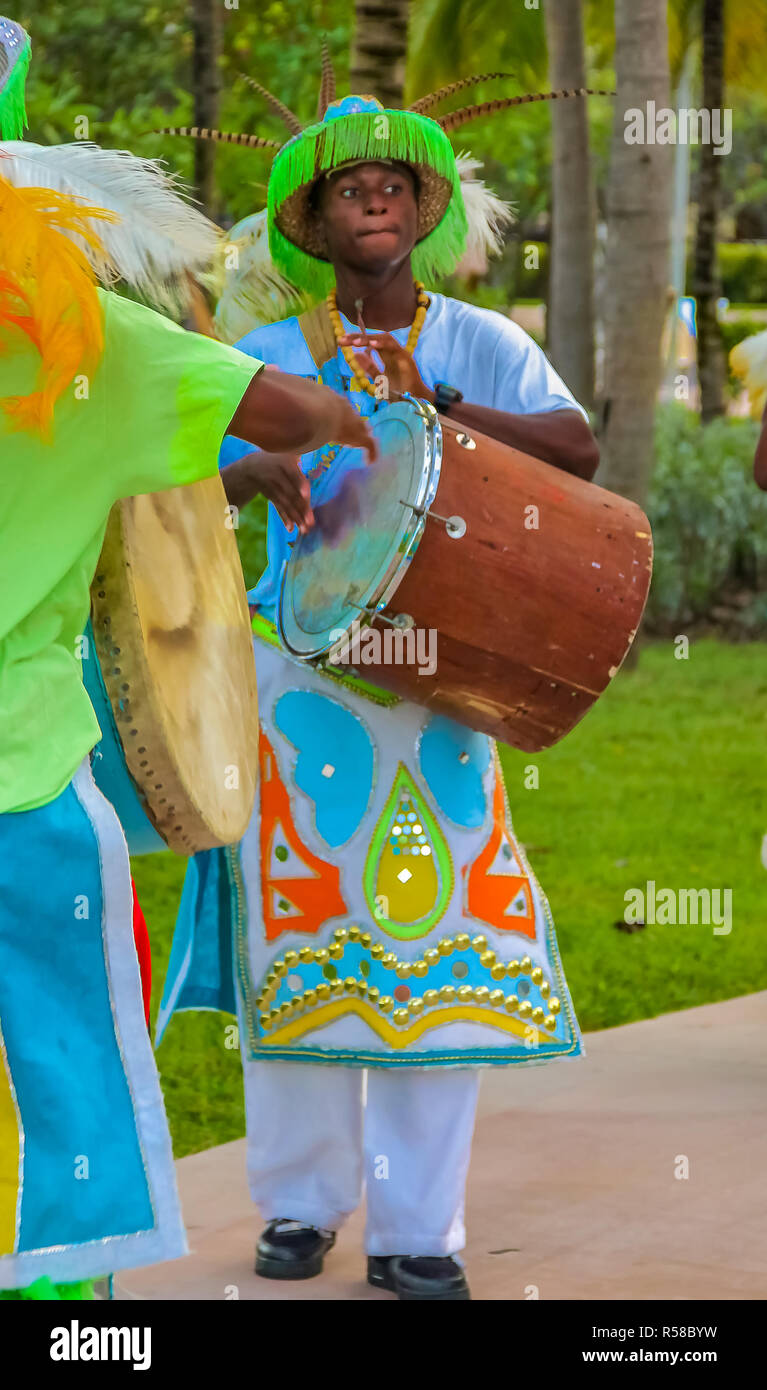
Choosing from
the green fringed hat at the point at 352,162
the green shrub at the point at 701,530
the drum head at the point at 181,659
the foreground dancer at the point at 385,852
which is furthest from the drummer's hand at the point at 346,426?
the green shrub at the point at 701,530

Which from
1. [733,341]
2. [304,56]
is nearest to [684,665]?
[304,56]

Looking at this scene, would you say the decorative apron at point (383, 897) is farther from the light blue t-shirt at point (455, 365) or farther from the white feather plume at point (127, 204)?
the white feather plume at point (127, 204)

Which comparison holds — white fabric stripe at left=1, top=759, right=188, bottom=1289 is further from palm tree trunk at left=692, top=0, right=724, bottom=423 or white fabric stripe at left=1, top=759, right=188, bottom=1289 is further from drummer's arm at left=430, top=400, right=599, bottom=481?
palm tree trunk at left=692, top=0, right=724, bottom=423

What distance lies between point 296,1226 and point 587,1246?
59 centimetres

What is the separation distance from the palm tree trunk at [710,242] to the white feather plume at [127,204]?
14635mm

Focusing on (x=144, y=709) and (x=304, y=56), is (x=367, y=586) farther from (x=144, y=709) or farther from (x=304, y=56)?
(x=304, y=56)

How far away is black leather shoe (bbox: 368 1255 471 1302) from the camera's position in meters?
3.58

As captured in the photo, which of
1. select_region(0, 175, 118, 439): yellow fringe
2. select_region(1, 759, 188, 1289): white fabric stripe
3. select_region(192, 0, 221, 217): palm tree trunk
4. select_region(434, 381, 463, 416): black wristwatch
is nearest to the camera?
select_region(0, 175, 118, 439): yellow fringe

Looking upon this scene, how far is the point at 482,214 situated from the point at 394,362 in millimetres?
533

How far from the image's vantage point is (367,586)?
332 cm

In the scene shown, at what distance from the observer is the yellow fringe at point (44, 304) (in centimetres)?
257

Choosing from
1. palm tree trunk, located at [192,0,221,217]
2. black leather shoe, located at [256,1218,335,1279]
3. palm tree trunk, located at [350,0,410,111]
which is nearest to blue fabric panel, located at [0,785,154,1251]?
black leather shoe, located at [256,1218,335,1279]

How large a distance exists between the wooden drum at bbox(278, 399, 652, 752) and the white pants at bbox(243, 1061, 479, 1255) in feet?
2.33

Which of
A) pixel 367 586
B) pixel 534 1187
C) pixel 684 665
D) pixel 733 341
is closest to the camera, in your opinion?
pixel 367 586
